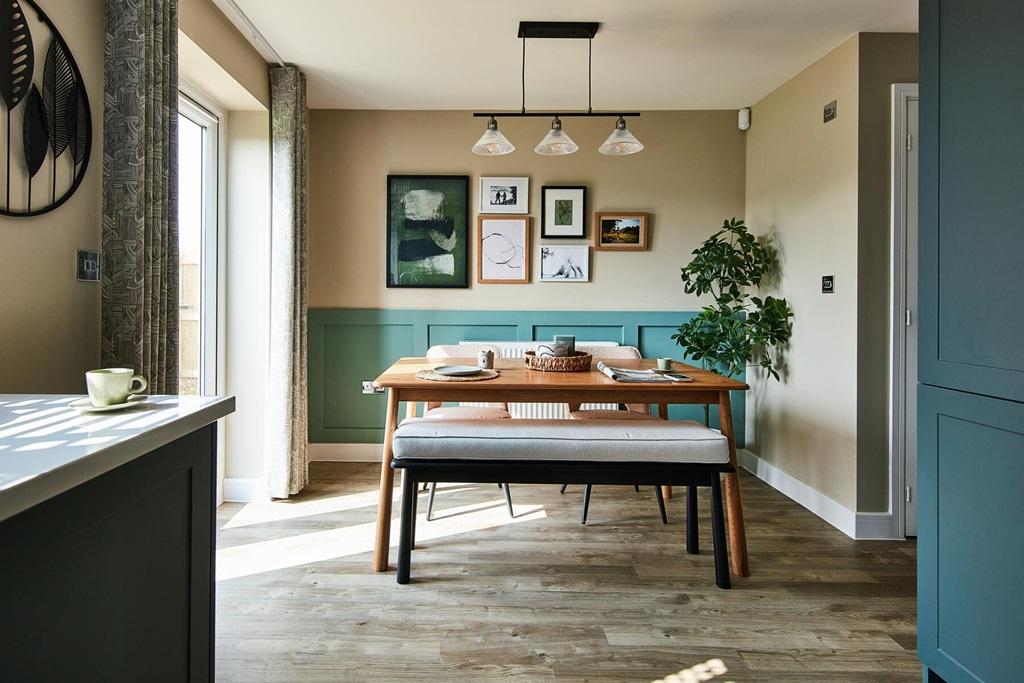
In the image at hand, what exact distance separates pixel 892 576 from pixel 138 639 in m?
2.70

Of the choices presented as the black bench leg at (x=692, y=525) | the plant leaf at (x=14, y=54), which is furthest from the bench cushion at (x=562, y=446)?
the plant leaf at (x=14, y=54)

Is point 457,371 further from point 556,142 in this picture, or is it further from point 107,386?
point 107,386

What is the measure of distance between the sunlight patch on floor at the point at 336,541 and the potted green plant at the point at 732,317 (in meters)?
1.53

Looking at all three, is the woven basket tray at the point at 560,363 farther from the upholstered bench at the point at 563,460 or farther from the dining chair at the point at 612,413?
the upholstered bench at the point at 563,460

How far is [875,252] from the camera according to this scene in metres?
2.83

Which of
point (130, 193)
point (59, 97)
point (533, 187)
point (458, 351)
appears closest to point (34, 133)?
point (59, 97)

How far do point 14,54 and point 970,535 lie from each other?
271 cm

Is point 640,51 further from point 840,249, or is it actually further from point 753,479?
point 753,479

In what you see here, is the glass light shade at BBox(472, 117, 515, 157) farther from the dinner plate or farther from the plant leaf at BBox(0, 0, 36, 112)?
the plant leaf at BBox(0, 0, 36, 112)

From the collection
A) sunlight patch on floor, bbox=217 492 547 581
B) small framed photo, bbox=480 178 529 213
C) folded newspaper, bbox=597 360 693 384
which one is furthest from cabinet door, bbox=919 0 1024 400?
small framed photo, bbox=480 178 529 213

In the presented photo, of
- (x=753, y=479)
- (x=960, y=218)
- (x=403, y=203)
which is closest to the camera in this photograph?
(x=960, y=218)

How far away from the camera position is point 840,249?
297 centimetres

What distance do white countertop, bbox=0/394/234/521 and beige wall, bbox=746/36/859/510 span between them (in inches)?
115

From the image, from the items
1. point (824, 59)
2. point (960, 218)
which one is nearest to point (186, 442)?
point (960, 218)
